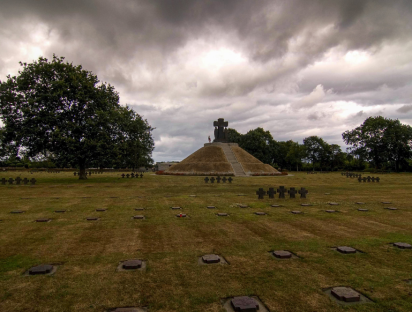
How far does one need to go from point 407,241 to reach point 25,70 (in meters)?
38.4

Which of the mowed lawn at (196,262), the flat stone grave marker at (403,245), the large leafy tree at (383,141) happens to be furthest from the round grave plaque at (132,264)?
the large leafy tree at (383,141)

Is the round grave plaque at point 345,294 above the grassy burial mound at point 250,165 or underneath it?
underneath

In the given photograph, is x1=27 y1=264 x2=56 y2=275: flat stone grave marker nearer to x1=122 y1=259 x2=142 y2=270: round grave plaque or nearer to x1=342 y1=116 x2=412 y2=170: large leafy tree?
x1=122 y1=259 x2=142 y2=270: round grave plaque

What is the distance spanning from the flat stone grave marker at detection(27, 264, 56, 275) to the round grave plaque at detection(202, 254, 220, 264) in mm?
3046

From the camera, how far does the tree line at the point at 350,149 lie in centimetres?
7721

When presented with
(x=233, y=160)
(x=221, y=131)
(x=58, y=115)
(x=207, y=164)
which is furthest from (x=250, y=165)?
(x=58, y=115)

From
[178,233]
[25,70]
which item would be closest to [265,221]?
[178,233]

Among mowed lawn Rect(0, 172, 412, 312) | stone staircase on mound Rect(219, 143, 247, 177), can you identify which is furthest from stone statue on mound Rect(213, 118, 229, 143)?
mowed lawn Rect(0, 172, 412, 312)

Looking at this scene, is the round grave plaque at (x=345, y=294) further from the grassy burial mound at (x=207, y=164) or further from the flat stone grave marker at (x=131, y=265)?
the grassy burial mound at (x=207, y=164)

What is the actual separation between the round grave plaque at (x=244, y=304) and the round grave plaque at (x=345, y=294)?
4.43 ft

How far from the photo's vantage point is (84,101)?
30.9 meters

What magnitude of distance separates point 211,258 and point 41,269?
340 centimetres

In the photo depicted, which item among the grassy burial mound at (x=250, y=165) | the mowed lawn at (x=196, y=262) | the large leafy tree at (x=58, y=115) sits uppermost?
the large leafy tree at (x=58, y=115)

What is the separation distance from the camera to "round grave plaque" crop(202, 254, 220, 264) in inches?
214
